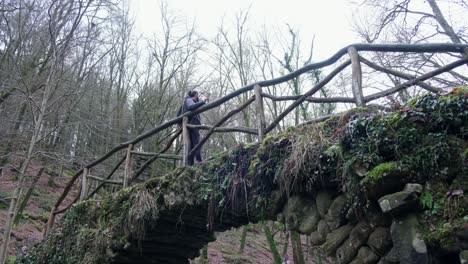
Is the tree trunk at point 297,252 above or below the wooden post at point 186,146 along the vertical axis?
below

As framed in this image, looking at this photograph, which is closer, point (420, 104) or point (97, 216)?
point (420, 104)

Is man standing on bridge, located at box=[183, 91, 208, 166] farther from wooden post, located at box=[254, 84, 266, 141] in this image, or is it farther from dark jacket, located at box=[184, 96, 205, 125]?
wooden post, located at box=[254, 84, 266, 141]

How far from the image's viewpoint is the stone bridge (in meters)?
2.60

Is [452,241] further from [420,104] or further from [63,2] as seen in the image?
[63,2]

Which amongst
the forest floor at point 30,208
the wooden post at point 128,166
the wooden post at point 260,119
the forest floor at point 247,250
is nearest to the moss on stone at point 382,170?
the wooden post at point 260,119

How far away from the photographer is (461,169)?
102 inches

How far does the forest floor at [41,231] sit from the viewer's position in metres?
11.6

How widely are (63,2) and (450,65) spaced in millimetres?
8214

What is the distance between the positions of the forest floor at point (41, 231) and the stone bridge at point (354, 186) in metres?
6.85

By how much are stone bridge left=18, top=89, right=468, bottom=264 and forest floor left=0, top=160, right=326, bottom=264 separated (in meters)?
6.85

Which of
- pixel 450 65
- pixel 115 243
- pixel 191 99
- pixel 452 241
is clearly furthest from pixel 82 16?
pixel 452 241

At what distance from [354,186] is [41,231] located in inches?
474

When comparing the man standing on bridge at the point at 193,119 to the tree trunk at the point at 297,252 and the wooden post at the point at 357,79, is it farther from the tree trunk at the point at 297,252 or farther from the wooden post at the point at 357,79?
the tree trunk at the point at 297,252

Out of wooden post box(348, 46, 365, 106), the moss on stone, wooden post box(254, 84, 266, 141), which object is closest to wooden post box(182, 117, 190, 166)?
wooden post box(254, 84, 266, 141)
